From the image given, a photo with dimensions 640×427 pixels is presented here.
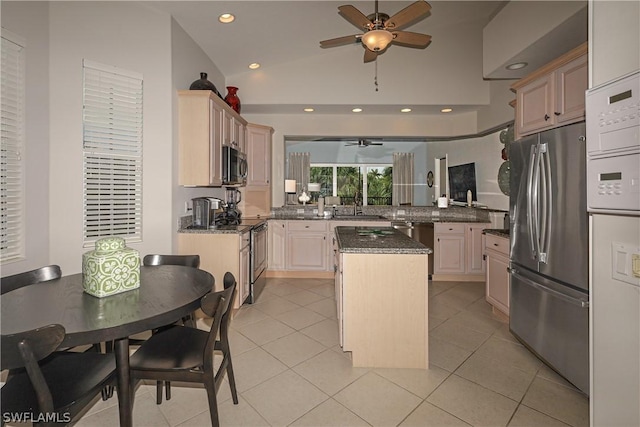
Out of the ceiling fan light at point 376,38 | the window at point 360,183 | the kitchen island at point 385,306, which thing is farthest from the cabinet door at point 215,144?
the window at point 360,183

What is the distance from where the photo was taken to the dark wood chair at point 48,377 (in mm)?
1104

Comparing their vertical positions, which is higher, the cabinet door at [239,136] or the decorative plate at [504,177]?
the cabinet door at [239,136]

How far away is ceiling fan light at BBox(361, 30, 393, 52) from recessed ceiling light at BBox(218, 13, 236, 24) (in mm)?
1503

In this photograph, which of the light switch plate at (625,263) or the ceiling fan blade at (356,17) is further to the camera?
the ceiling fan blade at (356,17)

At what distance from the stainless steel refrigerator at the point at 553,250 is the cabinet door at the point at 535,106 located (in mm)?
266

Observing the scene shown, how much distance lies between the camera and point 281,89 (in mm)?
4637

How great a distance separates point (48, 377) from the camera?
1438mm

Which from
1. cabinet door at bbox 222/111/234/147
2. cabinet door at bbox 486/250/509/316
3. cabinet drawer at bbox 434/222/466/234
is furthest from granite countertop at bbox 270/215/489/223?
cabinet door at bbox 222/111/234/147

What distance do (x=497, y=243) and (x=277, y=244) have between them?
3.01 meters

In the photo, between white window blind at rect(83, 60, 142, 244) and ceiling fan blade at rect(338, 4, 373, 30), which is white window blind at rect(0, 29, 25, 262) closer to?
white window blind at rect(83, 60, 142, 244)

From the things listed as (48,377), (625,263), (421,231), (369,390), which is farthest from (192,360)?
(421,231)

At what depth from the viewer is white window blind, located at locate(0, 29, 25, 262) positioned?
2.25 m

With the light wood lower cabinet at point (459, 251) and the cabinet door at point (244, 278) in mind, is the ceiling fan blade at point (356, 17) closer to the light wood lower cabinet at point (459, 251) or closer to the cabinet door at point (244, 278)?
the cabinet door at point (244, 278)

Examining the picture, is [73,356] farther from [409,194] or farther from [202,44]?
[409,194]
